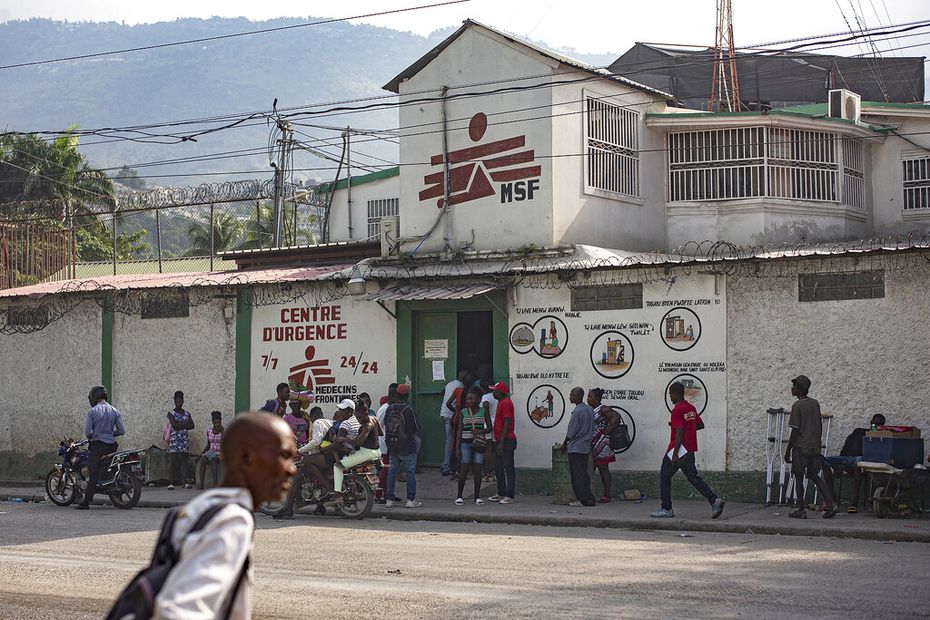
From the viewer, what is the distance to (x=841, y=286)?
15.7 metres

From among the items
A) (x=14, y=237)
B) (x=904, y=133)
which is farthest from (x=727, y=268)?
(x=14, y=237)

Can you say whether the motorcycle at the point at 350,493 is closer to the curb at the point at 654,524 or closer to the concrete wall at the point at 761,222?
the curb at the point at 654,524

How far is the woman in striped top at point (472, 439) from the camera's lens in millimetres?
16734

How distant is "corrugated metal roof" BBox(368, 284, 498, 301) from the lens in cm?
1819

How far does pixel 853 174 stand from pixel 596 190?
5.83 metres

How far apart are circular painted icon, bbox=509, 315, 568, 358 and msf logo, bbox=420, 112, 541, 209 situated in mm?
2552

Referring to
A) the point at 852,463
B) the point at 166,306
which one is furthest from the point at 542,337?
the point at 166,306

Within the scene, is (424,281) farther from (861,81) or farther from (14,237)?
(861,81)

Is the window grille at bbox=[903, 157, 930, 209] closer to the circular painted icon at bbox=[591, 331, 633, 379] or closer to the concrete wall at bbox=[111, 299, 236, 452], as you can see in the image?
the circular painted icon at bbox=[591, 331, 633, 379]

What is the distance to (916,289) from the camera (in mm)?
15148

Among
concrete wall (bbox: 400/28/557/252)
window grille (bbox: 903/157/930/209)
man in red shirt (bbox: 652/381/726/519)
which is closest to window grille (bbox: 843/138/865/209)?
window grille (bbox: 903/157/930/209)

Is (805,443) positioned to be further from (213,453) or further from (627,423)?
(213,453)

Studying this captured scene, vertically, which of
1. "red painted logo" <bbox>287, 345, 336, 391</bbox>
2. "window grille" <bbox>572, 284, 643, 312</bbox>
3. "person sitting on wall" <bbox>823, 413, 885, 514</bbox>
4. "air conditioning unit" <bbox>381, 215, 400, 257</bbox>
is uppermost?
"air conditioning unit" <bbox>381, 215, 400, 257</bbox>

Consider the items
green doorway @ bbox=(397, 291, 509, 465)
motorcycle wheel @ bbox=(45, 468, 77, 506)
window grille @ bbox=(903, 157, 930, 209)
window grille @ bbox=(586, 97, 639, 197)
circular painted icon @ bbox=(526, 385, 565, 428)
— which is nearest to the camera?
motorcycle wheel @ bbox=(45, 468, 77, 506)
